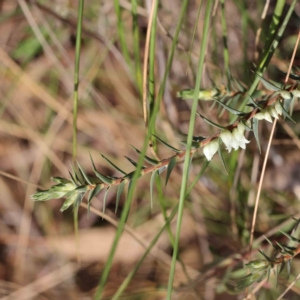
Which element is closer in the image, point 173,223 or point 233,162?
point 233,162

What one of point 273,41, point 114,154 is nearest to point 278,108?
point 273,41

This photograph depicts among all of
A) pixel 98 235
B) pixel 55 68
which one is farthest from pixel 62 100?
pixel 98 235

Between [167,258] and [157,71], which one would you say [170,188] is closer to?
[167,258]

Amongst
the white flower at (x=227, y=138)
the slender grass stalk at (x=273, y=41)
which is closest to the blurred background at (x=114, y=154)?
the slender grass stalk at (x=273, y=41)

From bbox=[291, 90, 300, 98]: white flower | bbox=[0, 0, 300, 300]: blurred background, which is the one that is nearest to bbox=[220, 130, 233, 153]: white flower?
bbox=[291, 90, 300, 98]: white flower

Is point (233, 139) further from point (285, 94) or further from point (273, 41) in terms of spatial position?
point (273, 41)

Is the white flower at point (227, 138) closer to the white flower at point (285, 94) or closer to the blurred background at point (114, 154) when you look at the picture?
the white flower at point (285, 94)
